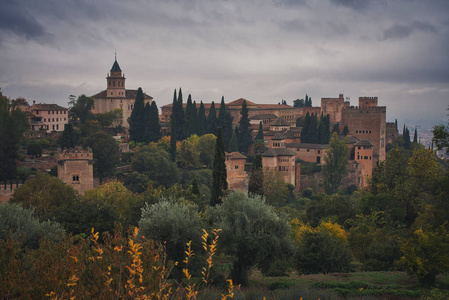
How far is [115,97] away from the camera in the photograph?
65.9 metres

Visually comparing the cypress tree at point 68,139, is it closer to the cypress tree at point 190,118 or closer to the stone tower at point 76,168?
the stone tower at point 76,168

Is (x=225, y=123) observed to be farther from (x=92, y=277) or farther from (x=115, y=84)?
(x=92, y=277)

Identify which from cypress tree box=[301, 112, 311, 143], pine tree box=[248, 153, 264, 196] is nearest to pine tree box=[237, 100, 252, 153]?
cypress tree box=[301, 112, 311, 143]

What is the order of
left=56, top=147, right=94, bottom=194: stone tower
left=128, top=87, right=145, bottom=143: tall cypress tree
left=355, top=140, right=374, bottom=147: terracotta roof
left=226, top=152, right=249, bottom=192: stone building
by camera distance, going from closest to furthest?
left=56, top=147, right=94, bottom=194: stone tower
left=226, top=152, right=249, bottom=192: stone building
left=128, top=87, right=145, bottom=143: tall cypress tree
left=355, top=140, right=374, bottom=147: terracotta roof

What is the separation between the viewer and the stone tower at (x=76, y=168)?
3712cm

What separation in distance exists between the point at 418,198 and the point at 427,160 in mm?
2079

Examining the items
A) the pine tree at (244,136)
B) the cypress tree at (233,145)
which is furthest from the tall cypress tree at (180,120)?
the pine tree at (244,136)

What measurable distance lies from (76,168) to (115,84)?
3066cm

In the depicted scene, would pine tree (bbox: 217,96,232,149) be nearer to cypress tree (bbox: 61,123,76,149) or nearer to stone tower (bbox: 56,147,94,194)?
cypress tree (bbox: 61,123,76,149)

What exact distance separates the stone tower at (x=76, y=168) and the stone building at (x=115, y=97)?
27000mm

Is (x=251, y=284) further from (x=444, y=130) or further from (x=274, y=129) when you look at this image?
(x=274, y=129)

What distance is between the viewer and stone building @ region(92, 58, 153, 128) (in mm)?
65562

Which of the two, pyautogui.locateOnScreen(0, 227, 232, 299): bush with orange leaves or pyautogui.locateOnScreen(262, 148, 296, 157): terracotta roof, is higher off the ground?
pyautogui.locateOnScreen(0, 227, 232, 299): bush with orange leaves

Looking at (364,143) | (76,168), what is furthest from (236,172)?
(76,168)
